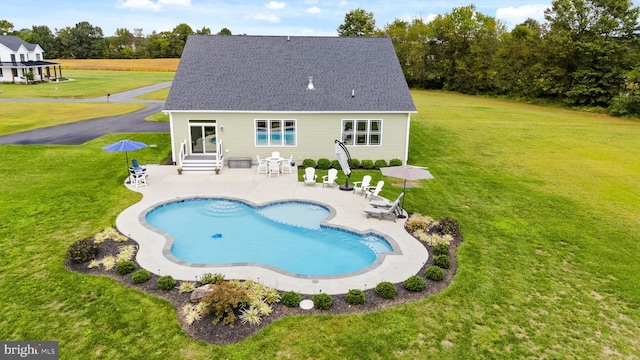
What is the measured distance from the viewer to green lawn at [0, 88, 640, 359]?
893cm

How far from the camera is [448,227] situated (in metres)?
14.7

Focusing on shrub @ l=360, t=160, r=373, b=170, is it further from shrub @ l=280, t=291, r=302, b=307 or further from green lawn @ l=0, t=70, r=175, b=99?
green lawn @ l=0, t=70, r=175, b=99

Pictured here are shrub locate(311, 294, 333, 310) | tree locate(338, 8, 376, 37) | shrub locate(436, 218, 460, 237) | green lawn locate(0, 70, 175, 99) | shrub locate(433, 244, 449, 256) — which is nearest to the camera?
shrub locate(311, 294, 333, 310)

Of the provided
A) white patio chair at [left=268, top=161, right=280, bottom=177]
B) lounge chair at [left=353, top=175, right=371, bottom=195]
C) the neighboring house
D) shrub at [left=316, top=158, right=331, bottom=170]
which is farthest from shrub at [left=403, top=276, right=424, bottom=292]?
the neighboring house

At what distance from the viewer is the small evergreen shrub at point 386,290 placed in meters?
10.6

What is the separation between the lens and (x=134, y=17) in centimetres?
4228

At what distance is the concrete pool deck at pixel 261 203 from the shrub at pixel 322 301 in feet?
1.80

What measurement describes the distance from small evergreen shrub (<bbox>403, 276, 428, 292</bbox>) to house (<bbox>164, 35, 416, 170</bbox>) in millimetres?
12730

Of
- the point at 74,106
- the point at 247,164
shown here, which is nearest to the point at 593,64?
the point at 247,164

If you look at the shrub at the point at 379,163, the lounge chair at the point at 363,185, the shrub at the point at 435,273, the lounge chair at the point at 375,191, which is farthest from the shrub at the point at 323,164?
the shrub at the point at 435,273

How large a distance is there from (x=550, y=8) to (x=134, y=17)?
49.5 m

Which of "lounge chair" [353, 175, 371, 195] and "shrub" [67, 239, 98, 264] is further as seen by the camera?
"lounge chair" [353, 175, 371, 195]

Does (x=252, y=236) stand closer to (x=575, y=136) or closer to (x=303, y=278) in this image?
(x=303, y=278)

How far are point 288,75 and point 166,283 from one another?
1611 centimetres
